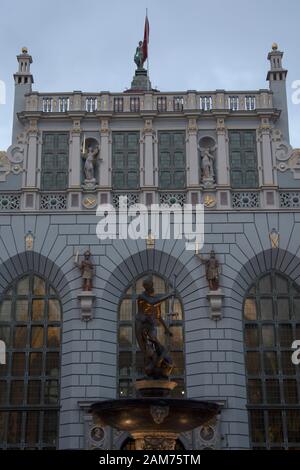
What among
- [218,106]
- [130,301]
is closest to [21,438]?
[130,301]

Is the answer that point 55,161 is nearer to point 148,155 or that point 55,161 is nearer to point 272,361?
point 148,155

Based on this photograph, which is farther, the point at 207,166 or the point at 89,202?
the point at 207,166

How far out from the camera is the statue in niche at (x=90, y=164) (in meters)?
34.3

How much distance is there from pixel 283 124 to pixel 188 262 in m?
8.76

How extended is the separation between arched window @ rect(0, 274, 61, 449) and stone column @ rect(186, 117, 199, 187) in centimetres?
830

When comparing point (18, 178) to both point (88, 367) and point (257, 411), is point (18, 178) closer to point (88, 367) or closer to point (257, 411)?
point (88, 367)

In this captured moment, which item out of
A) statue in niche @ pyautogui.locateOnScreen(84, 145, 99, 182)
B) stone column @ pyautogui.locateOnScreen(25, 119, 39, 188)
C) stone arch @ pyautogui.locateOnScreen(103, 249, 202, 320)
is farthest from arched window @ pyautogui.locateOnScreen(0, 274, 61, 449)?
statue in niche @ pyautogui.locateOnScreen(84, 145, 99, 182)

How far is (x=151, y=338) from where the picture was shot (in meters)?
20.6

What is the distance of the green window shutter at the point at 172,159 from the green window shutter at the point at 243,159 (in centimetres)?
234

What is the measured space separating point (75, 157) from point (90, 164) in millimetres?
833

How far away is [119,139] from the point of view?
1387 inches

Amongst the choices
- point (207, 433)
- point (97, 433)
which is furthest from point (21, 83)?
point (207, 433)

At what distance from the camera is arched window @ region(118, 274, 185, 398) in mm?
31609

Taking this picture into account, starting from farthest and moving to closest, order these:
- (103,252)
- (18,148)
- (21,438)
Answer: (18,148)
(103,252)
(21,438)
